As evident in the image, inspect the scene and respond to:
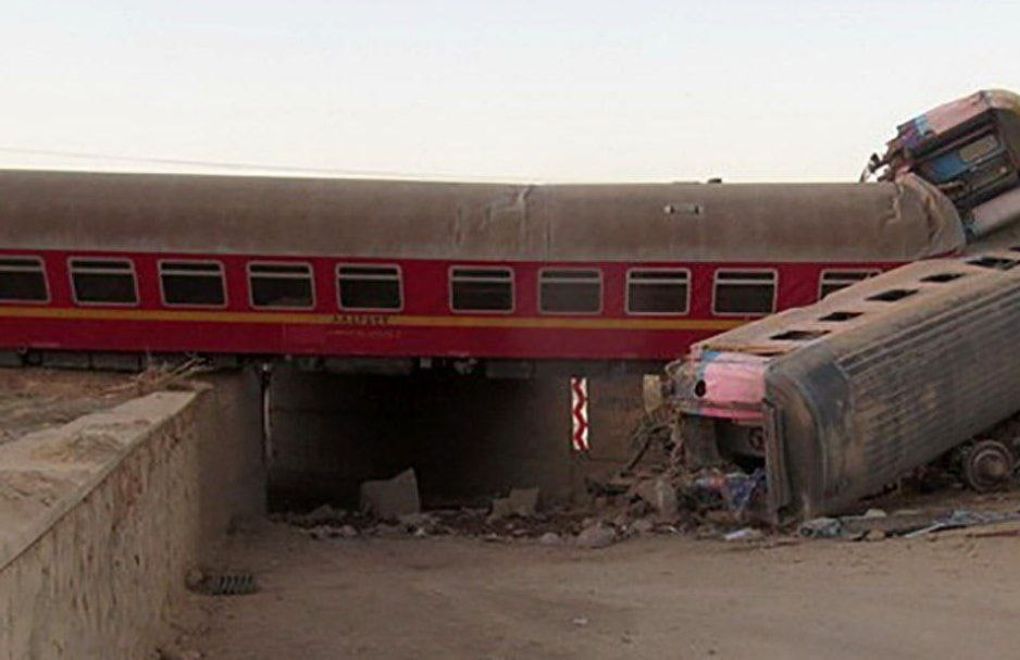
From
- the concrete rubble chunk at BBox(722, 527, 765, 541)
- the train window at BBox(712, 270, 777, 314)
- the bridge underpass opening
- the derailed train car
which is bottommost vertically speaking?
the bridge underpass opening

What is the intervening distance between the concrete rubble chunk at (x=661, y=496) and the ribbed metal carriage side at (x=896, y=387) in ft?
5.17

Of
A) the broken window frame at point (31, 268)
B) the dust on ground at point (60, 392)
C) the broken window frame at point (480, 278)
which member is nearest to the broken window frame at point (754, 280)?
the broken window frame at point (480, 278)

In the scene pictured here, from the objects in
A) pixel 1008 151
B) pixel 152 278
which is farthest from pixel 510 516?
pixel 1008 151

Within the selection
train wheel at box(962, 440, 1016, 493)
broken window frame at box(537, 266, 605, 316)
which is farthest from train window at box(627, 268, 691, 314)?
train wheel at box(962, 440, 1016, 493)

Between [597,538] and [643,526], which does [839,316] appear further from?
[597,538]

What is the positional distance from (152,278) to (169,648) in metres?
9.37

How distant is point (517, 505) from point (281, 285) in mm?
3835

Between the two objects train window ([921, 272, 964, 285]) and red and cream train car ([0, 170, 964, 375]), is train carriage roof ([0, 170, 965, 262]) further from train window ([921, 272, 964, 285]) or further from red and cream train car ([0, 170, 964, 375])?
train window ([921, 272, 964, 285])

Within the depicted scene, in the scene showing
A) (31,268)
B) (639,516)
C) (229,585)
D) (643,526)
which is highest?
(31,268)

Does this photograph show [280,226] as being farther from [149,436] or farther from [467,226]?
[149,436]

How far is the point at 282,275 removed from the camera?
14.9 m

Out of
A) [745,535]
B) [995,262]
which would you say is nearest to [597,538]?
[745,535]

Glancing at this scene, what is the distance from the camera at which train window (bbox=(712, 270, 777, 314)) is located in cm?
1498

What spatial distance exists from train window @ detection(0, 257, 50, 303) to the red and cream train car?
2 cm
